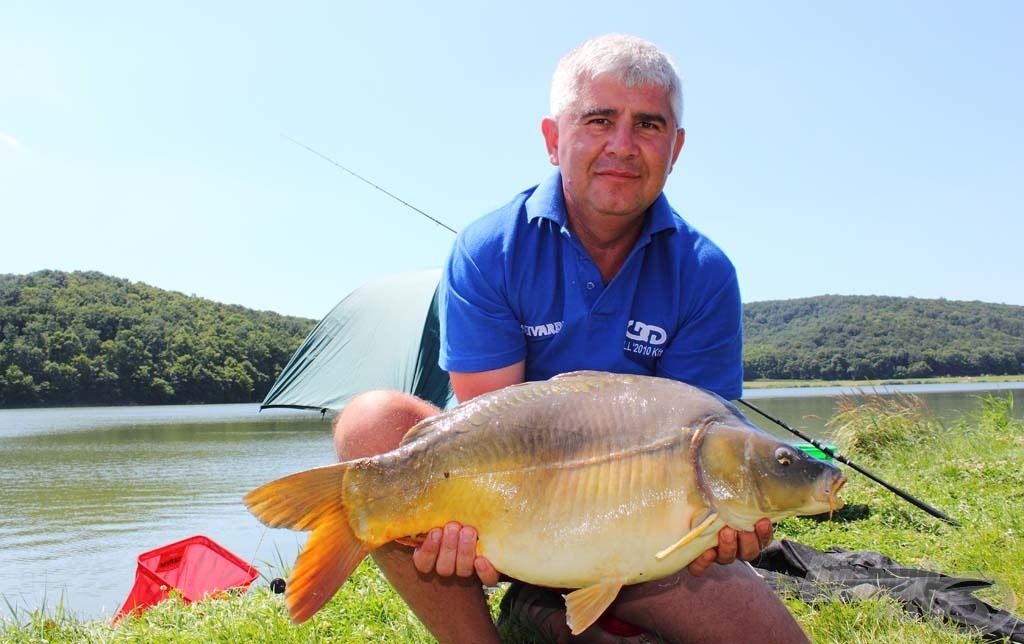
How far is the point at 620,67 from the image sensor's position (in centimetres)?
219

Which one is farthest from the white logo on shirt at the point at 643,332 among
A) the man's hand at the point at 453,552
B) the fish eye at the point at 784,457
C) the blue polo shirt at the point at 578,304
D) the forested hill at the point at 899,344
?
the forested hill at the point at 899,344

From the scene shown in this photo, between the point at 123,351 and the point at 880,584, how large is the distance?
53685mm

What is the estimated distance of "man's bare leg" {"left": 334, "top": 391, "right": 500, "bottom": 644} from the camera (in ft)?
6.66

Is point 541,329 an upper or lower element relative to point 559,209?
lower

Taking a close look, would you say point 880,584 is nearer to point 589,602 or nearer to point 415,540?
point 589,602

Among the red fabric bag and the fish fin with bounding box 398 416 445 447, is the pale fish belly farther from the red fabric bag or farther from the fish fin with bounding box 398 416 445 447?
the red fabric bag

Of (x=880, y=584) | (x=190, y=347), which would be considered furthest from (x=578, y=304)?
(x=190, y=347)

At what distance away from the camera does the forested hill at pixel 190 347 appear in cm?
5003

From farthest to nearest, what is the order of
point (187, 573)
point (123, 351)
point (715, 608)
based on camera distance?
point (123, 351), point (187, 573), point (715, 608)

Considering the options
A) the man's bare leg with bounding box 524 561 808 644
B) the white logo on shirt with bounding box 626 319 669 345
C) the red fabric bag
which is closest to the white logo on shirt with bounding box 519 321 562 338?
the white logo on shirt with bounding box 626 319 669 345

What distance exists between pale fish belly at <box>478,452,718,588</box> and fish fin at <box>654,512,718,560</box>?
0.01 m

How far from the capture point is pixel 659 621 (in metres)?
2.26

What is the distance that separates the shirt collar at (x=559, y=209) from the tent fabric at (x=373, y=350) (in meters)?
4.33

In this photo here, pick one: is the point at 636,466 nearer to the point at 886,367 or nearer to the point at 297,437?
the point at 297,437
